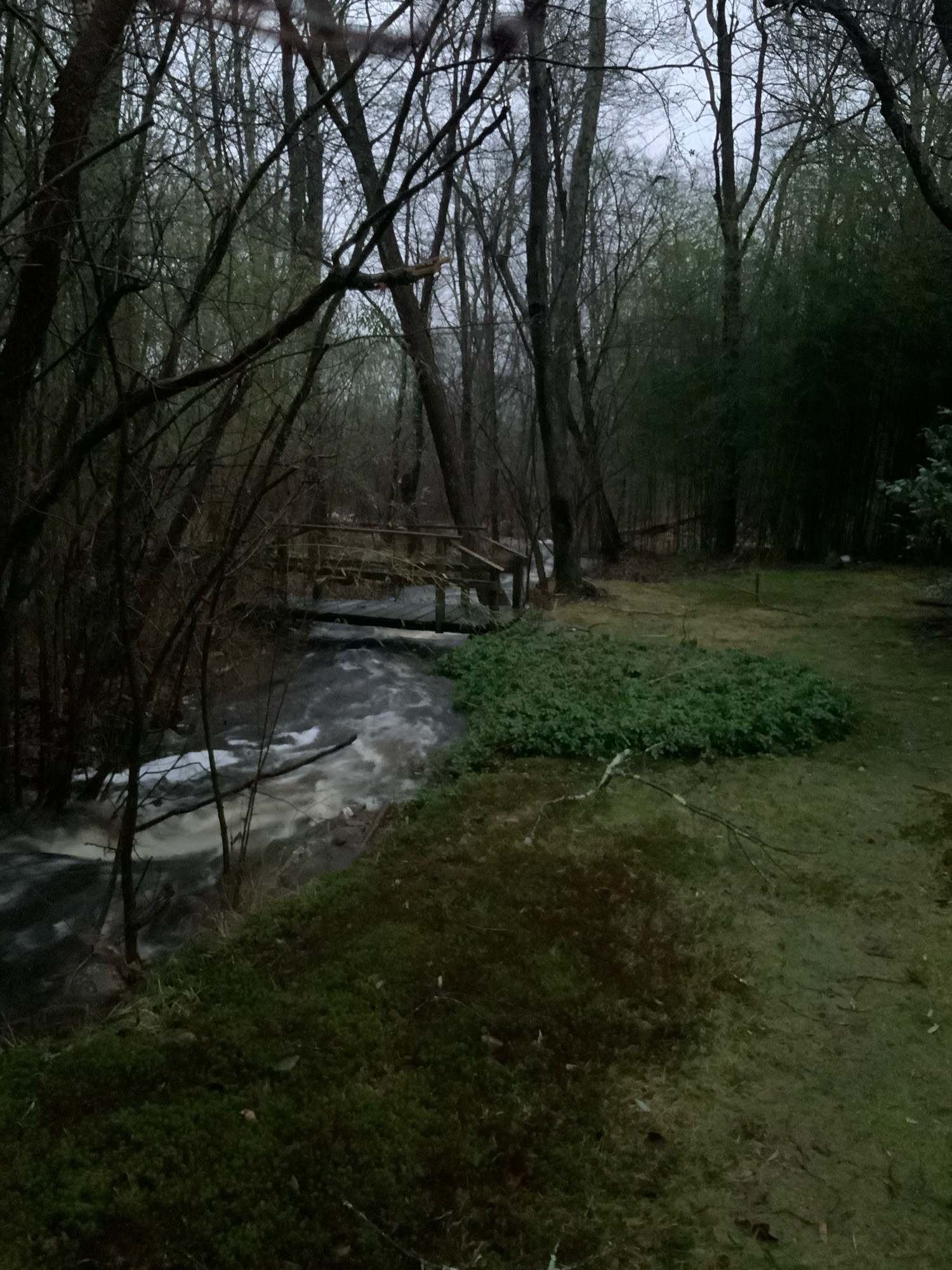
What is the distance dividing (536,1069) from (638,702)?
315cm

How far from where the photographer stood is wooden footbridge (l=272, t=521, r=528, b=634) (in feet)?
26.3

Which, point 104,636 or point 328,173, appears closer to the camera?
point 104,636

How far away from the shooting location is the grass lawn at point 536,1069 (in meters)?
2.00

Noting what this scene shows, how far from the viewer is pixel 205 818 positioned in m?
4.58

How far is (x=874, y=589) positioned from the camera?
9.66 m

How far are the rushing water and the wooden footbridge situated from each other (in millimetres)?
1292

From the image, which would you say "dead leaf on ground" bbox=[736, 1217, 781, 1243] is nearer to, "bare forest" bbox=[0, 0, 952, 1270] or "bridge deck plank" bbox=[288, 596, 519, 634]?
"bare forest" bbox=[0, 0, 952, 1270]

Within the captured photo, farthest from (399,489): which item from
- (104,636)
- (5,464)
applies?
(5,464)

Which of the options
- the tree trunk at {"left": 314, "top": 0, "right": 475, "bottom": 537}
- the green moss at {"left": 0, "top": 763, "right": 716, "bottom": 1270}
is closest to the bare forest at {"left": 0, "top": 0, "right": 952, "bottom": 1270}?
the green moss at {"left": 0, "top": 763, "right": 716, "bottom": 1270}

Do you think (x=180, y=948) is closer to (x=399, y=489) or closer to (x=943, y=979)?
(x=943, y=979)

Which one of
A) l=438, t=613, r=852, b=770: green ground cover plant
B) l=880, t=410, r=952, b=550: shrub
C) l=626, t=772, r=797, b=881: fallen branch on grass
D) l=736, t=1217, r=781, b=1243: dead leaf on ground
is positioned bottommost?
l=736, t=1217, r=781, b=1243: dead leaf on ground

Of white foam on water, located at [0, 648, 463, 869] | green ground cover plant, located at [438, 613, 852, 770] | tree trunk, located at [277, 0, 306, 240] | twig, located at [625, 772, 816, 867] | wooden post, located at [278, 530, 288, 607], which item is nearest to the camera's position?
tree trunk, located at [277, 0, 306, 240]

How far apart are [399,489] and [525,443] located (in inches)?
117

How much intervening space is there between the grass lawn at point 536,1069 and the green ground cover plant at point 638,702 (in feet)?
2.72
